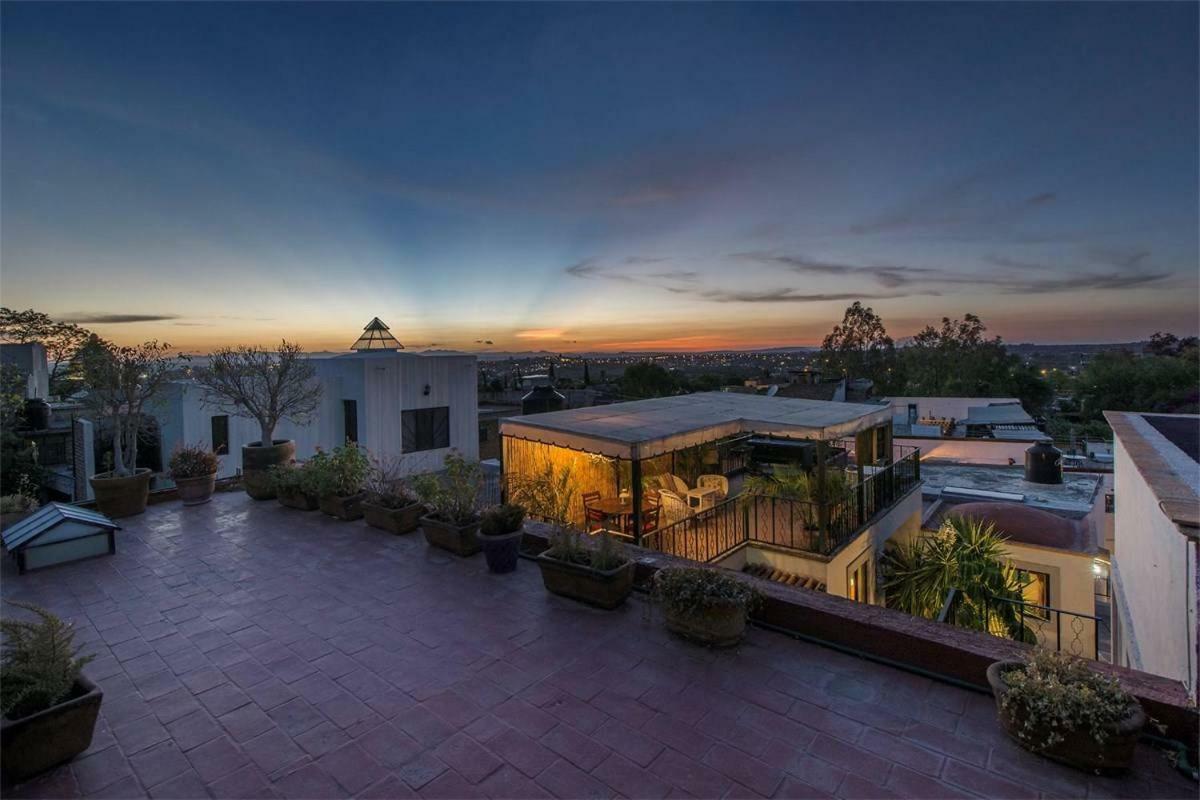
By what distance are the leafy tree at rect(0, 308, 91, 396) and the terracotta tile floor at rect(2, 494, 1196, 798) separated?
63.6 ft

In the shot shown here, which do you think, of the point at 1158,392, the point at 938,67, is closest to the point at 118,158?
the point at 938,67

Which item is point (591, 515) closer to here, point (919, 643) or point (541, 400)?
point (541, 400)

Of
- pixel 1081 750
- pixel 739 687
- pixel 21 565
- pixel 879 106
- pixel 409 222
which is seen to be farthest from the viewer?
pixel 409 222

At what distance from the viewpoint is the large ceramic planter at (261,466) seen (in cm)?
786

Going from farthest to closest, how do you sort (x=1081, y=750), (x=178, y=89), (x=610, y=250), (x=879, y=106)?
(x=610, y=250)
(x=879, y=106)
(x=178, y=89)
(x=1081, y=750)

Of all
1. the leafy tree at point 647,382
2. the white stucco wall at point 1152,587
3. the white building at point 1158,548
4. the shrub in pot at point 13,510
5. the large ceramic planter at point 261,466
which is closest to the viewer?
the white building at point 1158,548

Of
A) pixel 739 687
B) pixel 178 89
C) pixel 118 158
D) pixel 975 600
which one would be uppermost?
pixel 178 89

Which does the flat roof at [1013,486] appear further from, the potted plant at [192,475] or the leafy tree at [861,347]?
the leafy tree at [861,347]

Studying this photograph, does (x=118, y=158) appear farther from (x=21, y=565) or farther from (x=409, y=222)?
(x=21, y=565)

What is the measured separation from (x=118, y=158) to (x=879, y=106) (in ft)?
39.3

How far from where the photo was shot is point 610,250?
47.9 ft

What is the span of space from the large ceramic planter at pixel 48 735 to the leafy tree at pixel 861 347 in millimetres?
50027

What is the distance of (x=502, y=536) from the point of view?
16.6 feet

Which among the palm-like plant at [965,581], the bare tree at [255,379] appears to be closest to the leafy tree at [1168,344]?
the palm-like plant at [965,581]
